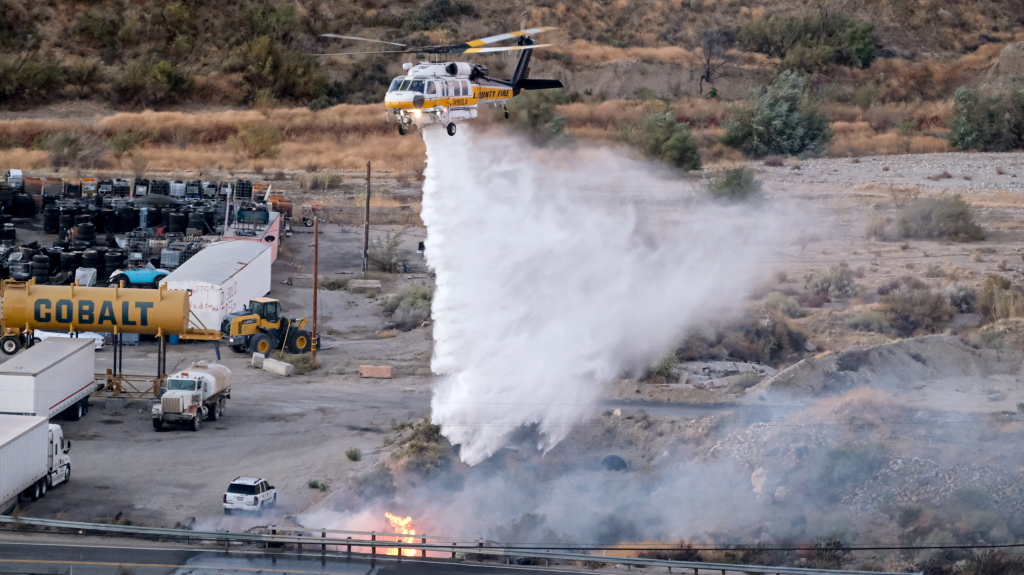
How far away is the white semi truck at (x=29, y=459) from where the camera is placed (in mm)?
27109

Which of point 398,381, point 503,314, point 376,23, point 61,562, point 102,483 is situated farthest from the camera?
point 376,23

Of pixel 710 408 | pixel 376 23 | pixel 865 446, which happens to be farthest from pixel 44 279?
pixel 376 23

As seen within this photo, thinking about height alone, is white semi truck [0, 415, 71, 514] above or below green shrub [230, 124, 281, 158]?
below

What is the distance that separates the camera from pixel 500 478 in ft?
101

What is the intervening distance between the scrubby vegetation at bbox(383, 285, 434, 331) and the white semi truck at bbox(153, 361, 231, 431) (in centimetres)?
1384

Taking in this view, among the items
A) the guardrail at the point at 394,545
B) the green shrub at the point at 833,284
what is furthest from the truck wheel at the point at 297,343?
the green shrub at the point at 833,284

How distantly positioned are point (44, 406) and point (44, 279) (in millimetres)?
17904

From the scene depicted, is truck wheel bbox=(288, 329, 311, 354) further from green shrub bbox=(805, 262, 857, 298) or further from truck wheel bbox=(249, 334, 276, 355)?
green shrub bbox=(805, 262, 857, 298)

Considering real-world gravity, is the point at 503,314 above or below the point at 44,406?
above

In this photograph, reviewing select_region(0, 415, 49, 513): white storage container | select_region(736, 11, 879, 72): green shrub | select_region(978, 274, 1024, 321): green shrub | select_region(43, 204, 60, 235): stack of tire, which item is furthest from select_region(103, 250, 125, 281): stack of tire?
select_region(736, 11, 879, 72): green shrub

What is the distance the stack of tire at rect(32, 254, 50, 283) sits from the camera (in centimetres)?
4894

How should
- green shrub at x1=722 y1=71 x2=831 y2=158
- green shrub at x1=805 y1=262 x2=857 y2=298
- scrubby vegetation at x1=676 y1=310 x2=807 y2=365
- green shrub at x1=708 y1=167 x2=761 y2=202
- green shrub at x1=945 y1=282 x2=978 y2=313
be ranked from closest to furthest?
scrubby vegetation at x1=676 y1=310 x2=807 y2=365 → green shrub at x1=945 y1=282 x2=978 y2=313 → green shrub at x1=805 y1=262 x2=857 y2=298 → green shrub at x1=708 y1=167 x2=761 y2=202 → green shrub at x1=722 y1=71 x2=831 y2=158

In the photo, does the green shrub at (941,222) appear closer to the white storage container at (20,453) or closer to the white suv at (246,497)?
the white suv at (246,497)

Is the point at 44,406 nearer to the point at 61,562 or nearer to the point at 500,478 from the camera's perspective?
the point at 61,562
